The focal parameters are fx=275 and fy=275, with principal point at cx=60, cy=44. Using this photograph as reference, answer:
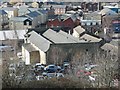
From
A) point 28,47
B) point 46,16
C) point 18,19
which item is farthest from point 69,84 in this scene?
point 46,16

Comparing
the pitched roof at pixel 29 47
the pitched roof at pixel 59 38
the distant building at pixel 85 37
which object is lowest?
the pitched roof at pixel 29 47

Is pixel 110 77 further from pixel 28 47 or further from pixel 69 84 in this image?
pixel 28 47

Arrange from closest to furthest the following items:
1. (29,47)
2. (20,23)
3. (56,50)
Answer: (56,50), (29,47), (20,23)

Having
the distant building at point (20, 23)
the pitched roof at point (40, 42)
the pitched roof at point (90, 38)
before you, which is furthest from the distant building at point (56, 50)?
the distant building at point (20, 23)

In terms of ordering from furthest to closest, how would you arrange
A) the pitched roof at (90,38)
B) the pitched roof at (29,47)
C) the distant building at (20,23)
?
the distant building at (20,23) < the pitched roof at (90,38) < the pitched roof at (29,47)

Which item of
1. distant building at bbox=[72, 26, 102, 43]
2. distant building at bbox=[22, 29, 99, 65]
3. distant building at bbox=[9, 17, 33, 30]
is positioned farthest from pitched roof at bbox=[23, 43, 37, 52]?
distant building at bbox=[9, 17, 33, 30]

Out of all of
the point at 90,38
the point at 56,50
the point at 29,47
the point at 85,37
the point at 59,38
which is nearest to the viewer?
the point at 56,50

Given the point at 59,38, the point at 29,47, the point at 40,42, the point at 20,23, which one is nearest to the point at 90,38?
the point at 59,38

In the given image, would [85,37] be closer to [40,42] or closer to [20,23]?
[40,42]

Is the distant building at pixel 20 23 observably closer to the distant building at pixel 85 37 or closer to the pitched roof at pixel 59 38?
the distant building at pixel 85 37

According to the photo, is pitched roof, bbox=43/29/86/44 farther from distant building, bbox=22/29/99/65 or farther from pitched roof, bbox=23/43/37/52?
pitched roof, bbox=23/43/37/52

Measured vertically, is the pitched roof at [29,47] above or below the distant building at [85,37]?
below
